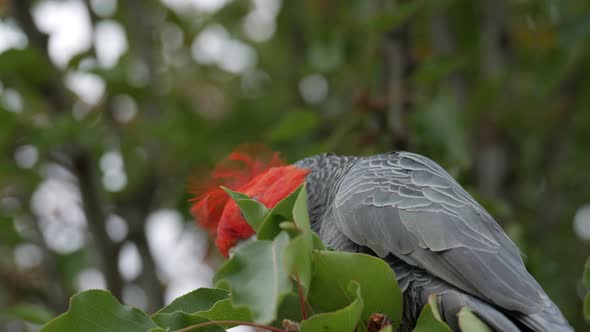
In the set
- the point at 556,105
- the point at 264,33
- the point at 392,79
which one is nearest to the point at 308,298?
the point at 392,79

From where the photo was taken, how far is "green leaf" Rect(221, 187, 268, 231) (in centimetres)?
252

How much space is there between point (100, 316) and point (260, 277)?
0.71 metres

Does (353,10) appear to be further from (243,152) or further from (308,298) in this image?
(308,298)

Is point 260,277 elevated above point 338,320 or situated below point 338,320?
above

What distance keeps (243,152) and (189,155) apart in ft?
7.64

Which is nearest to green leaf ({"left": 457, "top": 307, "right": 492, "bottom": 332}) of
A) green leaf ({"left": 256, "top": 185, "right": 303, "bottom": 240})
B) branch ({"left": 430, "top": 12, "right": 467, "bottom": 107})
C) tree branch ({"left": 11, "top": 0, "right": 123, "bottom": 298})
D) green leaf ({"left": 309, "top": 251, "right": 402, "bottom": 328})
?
green leaf ({"left": 309, "top": 251, "right": 402, "bottom": 328})

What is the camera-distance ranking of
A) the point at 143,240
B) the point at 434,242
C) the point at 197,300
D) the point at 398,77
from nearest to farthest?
1. the point at 197,300
2. the point at 434,242
3. the point at 398,77
4. the point at 143,240

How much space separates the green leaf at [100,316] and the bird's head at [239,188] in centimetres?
101

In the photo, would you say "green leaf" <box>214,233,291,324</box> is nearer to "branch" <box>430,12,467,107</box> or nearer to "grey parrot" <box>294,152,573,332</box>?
"grey parrot" <box>294,152,573,332</box>

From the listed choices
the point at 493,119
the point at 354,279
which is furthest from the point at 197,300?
the point at 493,119

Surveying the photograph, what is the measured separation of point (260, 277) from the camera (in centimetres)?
219

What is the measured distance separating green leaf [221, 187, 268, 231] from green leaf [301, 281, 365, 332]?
1.32ft

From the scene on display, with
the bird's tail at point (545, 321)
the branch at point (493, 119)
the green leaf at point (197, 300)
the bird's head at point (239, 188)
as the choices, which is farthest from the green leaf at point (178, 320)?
the branch at point (493, 119)

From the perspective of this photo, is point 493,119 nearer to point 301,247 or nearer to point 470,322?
point 470,322
